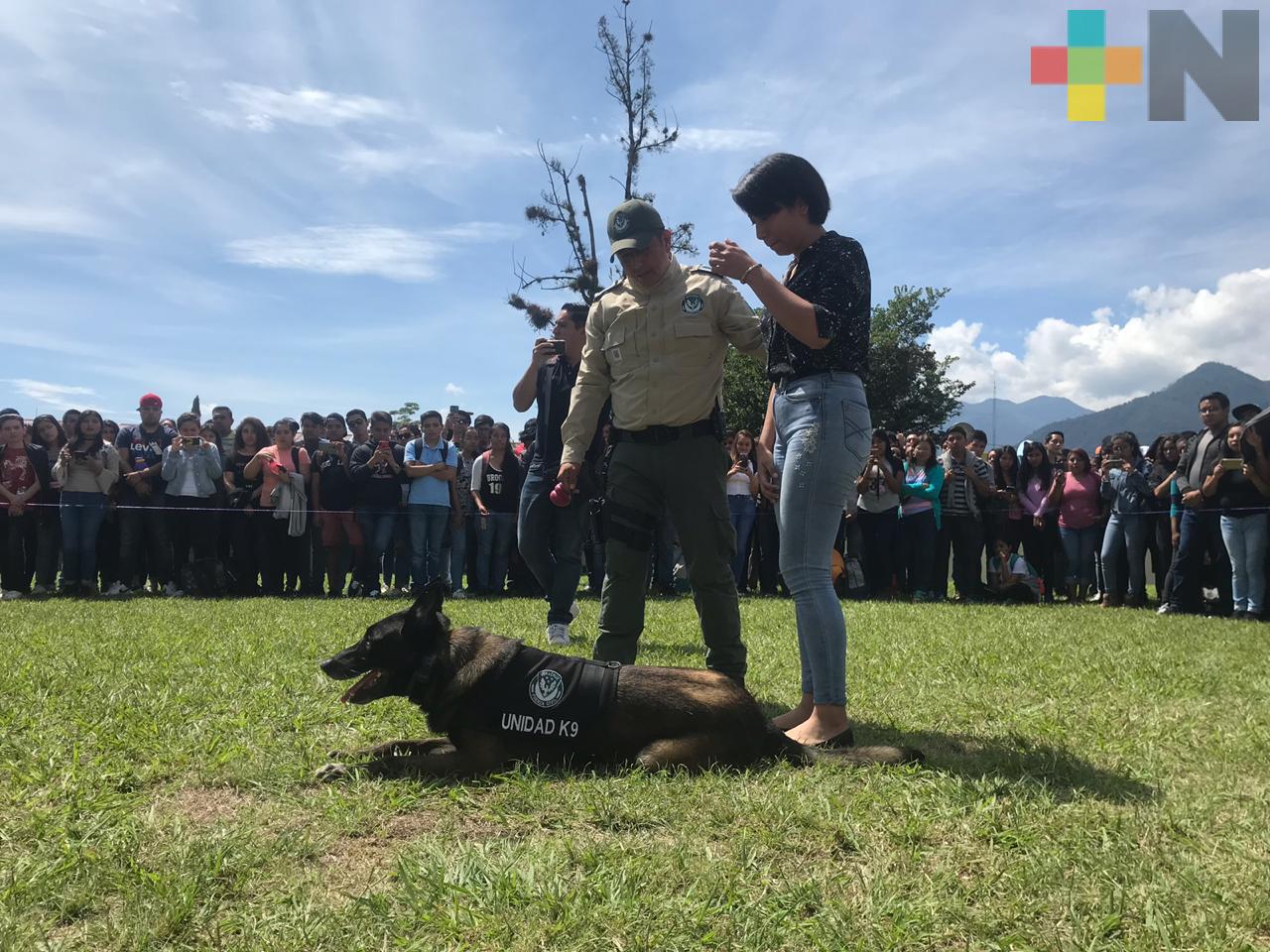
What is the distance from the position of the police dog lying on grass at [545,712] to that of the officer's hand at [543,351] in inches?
127

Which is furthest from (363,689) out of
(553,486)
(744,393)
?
(744,393)

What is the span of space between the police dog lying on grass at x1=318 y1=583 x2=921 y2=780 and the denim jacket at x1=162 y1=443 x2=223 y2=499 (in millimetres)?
8357

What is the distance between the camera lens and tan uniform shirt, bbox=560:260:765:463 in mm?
3965

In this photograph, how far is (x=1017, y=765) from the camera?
3.36 m

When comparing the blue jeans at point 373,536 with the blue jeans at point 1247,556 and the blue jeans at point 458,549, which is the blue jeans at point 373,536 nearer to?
the blue jeans at point 458,549

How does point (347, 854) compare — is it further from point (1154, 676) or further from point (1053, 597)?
point (1053, 597)

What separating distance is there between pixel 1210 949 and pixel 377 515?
401 inches

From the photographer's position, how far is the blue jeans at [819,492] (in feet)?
11.4

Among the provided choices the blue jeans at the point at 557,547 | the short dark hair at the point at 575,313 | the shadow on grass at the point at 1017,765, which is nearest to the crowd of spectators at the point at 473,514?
the blue jeans at the point at 557,547

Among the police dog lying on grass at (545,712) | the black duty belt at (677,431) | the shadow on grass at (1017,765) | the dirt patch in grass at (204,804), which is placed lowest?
the dirt patch in grass at (204,804)

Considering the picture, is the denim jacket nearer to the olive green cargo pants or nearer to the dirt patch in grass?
the olive green cargo pants

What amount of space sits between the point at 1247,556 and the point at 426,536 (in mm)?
9279

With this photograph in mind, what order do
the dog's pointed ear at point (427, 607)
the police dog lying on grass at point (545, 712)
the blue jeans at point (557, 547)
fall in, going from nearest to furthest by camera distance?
1. the police dog lying on grass at point (545, 712)
2. the dog's pointed ear at point (427, 607)
3. the blue jeans at point (557, 547)

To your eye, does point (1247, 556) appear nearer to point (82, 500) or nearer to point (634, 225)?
point (634, 225)
